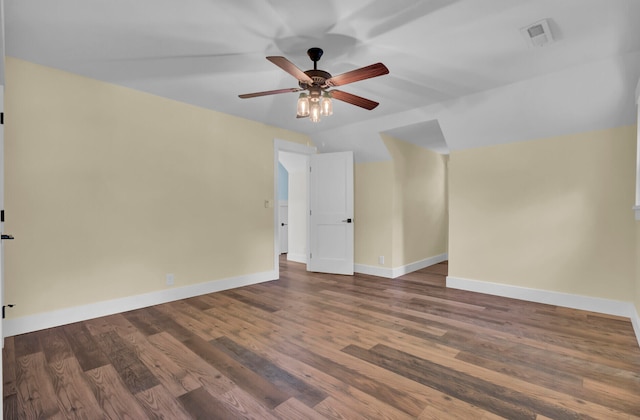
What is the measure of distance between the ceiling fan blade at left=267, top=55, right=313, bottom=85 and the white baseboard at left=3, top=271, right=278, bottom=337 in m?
2.78

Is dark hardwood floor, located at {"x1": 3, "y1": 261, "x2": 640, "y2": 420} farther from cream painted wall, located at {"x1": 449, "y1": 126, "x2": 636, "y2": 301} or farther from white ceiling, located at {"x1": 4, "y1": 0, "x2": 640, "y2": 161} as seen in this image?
white ceiling, located at {"x1": 4, "y1": 0, "x2": 640, "y2": 161}

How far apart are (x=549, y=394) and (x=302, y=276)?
140 inches

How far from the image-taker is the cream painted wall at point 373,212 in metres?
5.10

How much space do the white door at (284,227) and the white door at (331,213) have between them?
2050 millimetres

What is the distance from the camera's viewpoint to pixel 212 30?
2.36 m

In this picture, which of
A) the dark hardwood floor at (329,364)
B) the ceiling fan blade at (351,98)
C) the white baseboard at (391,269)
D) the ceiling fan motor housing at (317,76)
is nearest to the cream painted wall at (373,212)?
the white baseboard at (391,269)

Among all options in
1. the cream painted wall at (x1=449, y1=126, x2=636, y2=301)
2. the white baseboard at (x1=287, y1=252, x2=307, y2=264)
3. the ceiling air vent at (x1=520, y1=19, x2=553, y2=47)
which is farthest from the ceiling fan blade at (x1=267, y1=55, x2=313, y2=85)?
the white baseboard at (x1=287, y1=252, x2=307, y2=264)

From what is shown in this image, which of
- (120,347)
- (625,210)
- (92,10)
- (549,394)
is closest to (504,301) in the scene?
(625,210)

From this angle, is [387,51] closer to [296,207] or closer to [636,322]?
[636,322]

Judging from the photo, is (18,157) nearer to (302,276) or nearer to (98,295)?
(98,295)

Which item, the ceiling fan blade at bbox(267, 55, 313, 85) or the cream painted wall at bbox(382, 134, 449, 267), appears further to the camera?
the cream painted wall at bbox(382, 134, 449, 267)

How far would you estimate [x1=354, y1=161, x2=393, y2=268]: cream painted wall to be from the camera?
5.10 meters

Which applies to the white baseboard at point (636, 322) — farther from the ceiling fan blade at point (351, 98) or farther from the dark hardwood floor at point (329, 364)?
the ceiling fan blade at point (351, 98)

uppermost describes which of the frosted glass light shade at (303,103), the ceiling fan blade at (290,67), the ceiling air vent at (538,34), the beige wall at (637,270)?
the ceiling air vent at (538,34)
